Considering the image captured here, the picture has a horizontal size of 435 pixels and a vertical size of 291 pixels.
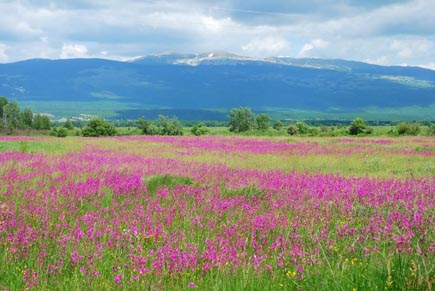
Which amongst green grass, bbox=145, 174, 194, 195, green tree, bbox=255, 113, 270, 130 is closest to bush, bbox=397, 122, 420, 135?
green tree, bbox=255, 113, 270, 130

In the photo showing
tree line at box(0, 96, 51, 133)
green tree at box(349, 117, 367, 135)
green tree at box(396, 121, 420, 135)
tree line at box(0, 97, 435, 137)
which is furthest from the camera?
tree line at box(0, 96, 51, 133)

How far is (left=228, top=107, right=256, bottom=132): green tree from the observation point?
9594 cm

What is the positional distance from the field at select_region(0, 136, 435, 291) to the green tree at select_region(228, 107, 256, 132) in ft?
273

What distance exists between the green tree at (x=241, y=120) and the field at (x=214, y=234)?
8306 cm

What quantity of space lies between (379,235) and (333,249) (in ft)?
2.24

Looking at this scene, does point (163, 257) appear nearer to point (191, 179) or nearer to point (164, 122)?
point (191, 179)

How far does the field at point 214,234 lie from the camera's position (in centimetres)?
488

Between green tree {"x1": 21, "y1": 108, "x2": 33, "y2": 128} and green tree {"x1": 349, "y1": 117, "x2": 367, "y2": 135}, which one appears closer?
green tree {"x1": 349, "y1": 117, "x2": 367, "y2": 135}

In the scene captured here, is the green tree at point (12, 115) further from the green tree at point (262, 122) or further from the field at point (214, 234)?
the field at point (214, 234)

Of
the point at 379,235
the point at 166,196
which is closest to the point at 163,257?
the point at 379,235

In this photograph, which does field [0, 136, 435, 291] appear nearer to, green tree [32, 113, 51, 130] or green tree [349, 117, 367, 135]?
green tree [349, 117, 367, 135]

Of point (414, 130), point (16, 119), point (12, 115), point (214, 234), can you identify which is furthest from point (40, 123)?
point (214, 234)

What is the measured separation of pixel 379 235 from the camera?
20.1 ft

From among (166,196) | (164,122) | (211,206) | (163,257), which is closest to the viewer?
(163,257)
